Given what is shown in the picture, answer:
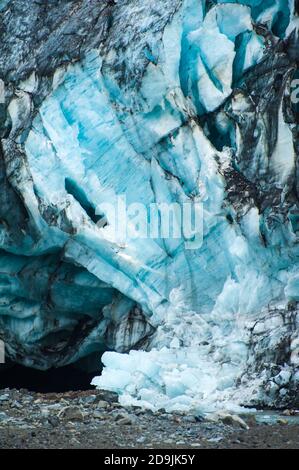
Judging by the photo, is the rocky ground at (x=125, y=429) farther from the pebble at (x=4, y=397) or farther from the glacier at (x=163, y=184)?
the pebble at (x=4, y=397)

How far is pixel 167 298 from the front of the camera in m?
11.1

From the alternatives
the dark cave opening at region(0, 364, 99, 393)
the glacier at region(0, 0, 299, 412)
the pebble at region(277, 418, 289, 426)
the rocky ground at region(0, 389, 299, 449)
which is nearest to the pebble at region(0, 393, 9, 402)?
the rocky ground at region(0, 389, 299, 449)

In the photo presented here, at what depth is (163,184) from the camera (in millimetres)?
11297

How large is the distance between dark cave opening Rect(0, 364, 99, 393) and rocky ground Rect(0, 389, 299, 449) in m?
2.70

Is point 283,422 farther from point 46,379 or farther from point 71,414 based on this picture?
point 46,379

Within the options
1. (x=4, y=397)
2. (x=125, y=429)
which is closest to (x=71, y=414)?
(x=125, y=429)

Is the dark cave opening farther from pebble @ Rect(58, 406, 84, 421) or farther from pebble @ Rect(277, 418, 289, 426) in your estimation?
pebble @ Rect(277, 418, 289, 426)

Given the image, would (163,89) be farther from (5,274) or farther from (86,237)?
(5,274)

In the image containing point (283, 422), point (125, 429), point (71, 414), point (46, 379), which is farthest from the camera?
point (46, 379)

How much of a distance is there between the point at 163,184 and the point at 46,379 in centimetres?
481

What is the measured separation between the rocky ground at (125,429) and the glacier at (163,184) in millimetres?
620

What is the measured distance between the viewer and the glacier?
10.3m

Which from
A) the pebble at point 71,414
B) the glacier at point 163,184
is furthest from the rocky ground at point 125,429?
the glacier at point 163,184

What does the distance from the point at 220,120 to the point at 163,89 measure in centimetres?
99
